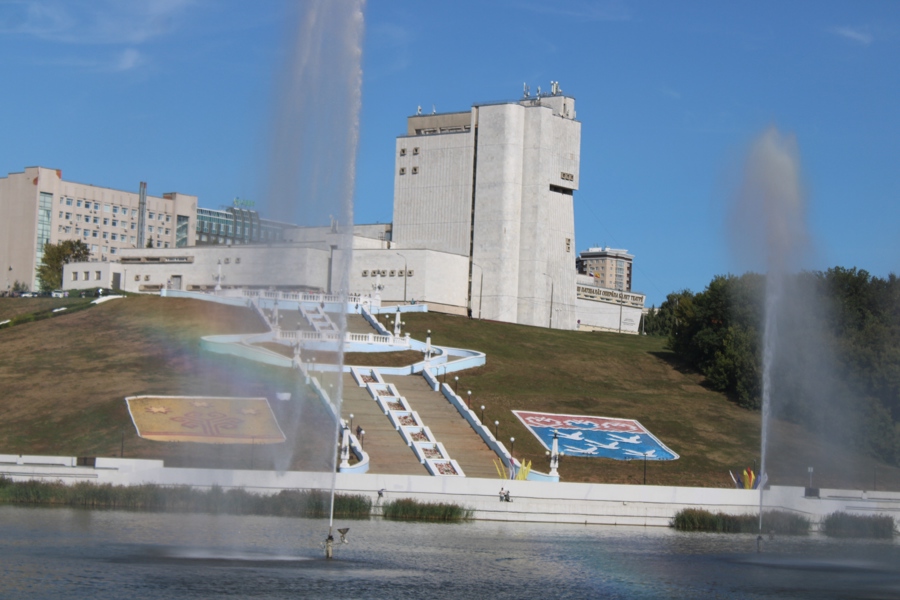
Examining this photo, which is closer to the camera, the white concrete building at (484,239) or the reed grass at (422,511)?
the reed grass at (422,511)

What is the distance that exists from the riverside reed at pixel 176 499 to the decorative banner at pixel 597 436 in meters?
21.1

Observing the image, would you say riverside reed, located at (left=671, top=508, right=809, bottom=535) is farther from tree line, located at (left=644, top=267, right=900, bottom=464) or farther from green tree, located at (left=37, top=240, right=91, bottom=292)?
green tree, located at (left=37, top=240, right=91, bottom=292)

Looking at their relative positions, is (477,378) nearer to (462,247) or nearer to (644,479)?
(644,479)

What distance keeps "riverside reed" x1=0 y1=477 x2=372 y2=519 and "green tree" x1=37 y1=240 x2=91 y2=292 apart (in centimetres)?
9843

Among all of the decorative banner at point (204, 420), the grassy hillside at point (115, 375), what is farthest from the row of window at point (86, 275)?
the decorative banner at point (204, 420)

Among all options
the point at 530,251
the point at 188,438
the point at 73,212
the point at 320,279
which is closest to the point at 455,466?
the point at 188,438

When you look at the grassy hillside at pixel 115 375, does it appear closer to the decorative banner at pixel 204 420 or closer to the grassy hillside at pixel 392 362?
the grassy hillside at pixel 392 362

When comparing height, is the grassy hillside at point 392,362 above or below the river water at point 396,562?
above

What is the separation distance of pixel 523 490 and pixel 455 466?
29.3 ft

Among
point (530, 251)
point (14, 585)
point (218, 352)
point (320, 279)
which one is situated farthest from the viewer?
point (530, 251)

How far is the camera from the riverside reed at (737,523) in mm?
52562

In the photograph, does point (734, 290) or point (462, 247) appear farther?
point (462, 247)

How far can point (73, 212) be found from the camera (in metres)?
162

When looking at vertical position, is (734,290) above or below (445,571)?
above
